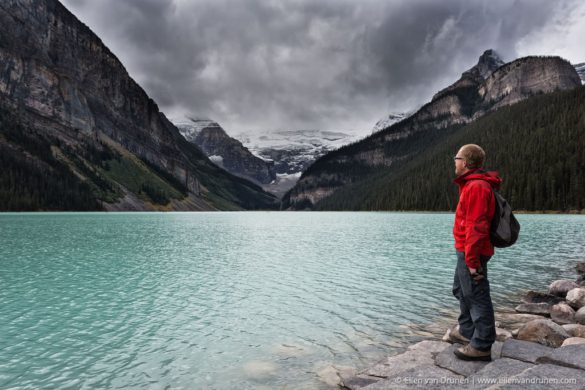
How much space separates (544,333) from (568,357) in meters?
3.03

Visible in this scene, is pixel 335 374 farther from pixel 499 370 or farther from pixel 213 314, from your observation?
pixel 213 314

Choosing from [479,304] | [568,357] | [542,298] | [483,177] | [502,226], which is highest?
[483,177]

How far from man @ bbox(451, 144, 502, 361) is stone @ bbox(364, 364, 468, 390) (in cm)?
81

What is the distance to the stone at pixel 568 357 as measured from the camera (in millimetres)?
6586

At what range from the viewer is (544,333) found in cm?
Result: 957

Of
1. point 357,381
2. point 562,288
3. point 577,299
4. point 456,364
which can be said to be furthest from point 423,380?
point 562,288

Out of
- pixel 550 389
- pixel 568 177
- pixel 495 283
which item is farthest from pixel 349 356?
pixel 568 177

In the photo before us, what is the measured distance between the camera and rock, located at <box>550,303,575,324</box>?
12.4 m

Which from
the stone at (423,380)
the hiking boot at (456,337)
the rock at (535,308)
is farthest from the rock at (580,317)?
the stone at (423,380)

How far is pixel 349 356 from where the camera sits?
32.7 feet

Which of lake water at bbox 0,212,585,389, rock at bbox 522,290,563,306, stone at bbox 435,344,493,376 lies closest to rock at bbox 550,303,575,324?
rock at bbox 522,290,563,306

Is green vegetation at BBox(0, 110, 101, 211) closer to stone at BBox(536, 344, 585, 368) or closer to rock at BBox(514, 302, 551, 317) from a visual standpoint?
rock at BBox(514, 302, 551, 317)

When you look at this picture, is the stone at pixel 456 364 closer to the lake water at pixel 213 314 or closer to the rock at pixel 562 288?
the lake water at pixel 213 314

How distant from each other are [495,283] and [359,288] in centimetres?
745
